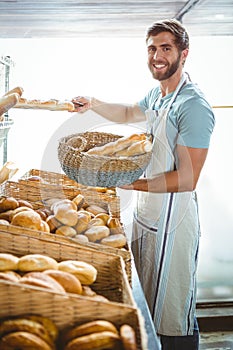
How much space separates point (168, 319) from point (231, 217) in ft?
3.55

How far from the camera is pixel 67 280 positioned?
1.11 m

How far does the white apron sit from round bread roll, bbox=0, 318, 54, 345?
1.41m

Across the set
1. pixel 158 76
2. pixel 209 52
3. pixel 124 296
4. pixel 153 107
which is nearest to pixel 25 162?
pixel 153 107

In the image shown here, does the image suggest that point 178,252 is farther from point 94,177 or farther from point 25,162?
point 25,162

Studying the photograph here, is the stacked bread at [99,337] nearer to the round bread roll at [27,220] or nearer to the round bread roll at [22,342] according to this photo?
the round bread roll at [22,342]

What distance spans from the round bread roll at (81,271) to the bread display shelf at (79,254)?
60mm

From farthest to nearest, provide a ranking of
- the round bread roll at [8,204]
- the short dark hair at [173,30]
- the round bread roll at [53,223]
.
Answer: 1. the short dark hair at [173,30]
2. the round bread roll at [8,204]
3. the round bread roll at [53,223]

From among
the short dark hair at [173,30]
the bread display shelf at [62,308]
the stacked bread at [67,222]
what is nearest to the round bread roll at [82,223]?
the stacked bread at [67,222]

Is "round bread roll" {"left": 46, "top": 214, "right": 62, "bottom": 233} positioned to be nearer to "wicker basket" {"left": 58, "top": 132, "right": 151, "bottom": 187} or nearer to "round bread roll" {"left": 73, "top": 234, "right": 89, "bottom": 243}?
"round bread roll" {"left": 73, "top": 234, "right": 89, "bottom": 243}

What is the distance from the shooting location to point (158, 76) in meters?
2.28

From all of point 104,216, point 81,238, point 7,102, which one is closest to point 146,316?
point 81,238

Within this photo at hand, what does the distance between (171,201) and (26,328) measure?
4.76 feet

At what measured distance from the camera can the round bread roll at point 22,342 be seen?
34.2 inches

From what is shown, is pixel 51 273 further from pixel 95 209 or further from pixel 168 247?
pixel 168 247
